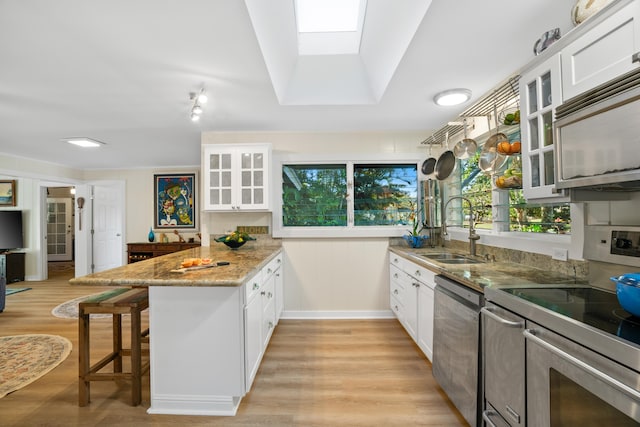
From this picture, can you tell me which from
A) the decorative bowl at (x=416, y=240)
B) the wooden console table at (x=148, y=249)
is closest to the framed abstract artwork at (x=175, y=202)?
the wooden console table at (x=148, y=249)

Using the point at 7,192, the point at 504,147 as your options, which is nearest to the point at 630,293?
the point at 504,147

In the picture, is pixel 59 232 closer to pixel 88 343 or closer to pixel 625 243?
pixel 88 343

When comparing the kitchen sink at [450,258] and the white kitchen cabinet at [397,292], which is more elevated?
the kitchen sink at [450,258]

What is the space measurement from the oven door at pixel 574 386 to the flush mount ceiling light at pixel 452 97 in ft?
6.49

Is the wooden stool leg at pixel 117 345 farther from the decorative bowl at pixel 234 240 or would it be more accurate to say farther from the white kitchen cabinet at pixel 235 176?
the white kitchen cabinet at pixel 235 176

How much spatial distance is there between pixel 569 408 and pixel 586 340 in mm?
282

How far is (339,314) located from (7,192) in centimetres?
727

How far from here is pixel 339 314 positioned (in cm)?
357

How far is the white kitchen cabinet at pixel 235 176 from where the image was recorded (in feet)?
11.0

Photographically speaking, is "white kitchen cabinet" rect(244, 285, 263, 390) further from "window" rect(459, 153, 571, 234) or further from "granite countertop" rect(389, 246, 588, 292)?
"window" rect(459, 153, 571, 234)

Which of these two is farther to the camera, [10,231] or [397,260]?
[10,231]

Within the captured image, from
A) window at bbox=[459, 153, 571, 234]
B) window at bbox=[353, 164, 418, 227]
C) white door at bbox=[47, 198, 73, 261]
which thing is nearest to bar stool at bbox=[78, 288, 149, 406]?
window at bbox=[353, 164, 418, 227]

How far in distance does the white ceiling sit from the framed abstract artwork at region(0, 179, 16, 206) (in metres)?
3.52

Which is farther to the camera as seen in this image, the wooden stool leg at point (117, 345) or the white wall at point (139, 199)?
the white wall at point (139, 199)
